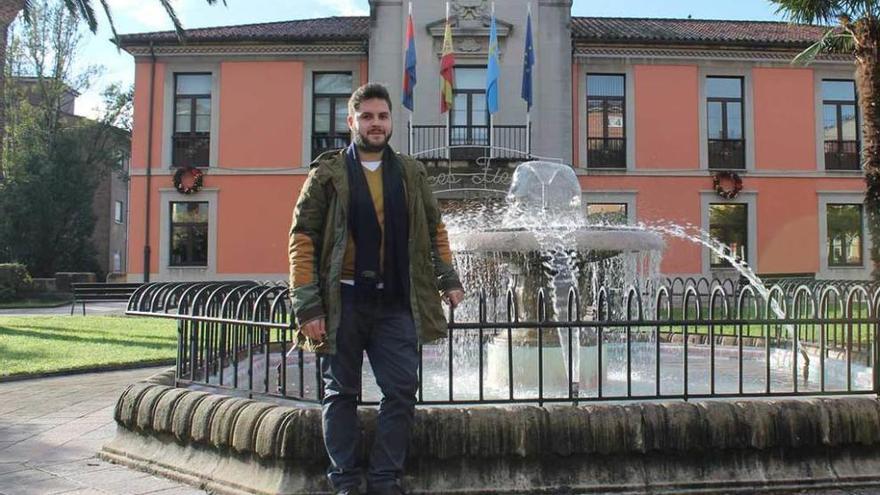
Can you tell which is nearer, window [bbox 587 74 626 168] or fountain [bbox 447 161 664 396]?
fountain [bbox 447 161 664 396]

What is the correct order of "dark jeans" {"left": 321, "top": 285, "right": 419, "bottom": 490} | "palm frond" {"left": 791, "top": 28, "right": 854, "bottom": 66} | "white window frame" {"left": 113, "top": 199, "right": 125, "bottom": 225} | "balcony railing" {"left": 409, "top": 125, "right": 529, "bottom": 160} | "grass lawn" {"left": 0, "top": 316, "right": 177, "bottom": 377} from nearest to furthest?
"dark jeans" {"left": 321, "top": 285, "right": 419, "bottom": 490} < "grass lawn" {"left": 0, "top": 316, "right": 177, "bottom": 377} < "palm frond" {"left": 791, "top": 28, "right": 854, "bottom": 66} < "balcony railing" {"left": 409, "top": 125, "right": 529, "bottom": 160} < "white window frame" {"left": 113, "top": 199, "right": 125, "bottom": 225}

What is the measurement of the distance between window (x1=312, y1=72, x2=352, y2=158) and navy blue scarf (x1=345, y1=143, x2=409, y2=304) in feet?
59.3

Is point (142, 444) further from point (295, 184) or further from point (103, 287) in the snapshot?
point (295, 184)

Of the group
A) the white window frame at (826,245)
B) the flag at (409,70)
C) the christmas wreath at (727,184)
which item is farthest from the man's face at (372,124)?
the white window frame at (826,245)

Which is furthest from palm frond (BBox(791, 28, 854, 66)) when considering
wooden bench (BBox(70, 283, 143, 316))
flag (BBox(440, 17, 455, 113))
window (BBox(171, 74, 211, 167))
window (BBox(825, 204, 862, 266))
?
window (BBox(171, 74, 211, 167))

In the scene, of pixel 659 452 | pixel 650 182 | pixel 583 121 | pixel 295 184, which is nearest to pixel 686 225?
pixel 650 182

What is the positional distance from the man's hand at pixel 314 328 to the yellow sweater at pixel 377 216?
224mm

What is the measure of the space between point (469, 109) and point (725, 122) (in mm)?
8547

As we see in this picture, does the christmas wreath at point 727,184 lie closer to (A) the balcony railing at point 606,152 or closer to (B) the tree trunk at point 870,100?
(A) the balcony railing at point 606,152

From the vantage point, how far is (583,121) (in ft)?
65.7

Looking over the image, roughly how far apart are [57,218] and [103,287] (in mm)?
12451

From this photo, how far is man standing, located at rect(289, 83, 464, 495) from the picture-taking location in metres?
2.60

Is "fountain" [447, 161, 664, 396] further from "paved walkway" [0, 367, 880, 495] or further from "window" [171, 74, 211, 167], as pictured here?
"window" [171, 74, 211, 167]

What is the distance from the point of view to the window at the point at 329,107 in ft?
66.7
